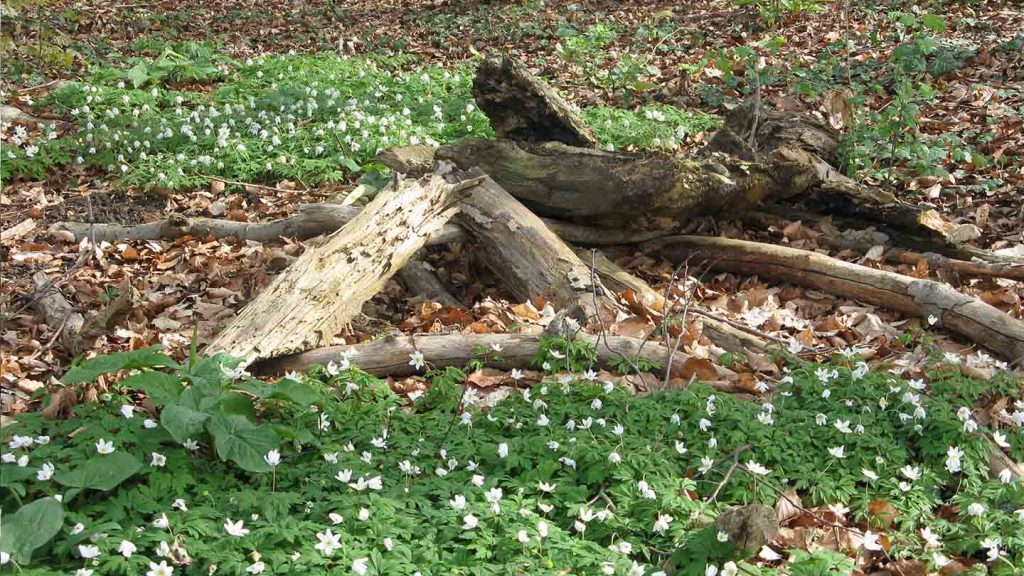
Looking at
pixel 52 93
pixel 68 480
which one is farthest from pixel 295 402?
pixel 52 93

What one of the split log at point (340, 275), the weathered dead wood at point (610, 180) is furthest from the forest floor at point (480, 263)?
the weathered dead wood at point (610, 180)

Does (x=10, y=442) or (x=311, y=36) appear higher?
(x=10, y=442)

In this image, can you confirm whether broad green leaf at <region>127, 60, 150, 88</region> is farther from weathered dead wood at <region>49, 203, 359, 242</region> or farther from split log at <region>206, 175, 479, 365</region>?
split log at <region>206, 175, 479, 365</region>

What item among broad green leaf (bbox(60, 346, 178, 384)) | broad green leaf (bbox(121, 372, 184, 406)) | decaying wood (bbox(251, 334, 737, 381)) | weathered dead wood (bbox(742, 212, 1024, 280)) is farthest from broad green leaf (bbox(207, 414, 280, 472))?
weathered dead wood (bbox(742, 212, 1024, 280))

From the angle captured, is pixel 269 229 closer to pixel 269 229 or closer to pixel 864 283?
pixel 269 229

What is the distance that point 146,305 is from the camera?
241 inches

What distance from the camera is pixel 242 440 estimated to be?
380cm

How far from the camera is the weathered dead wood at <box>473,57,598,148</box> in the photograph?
7.04 meters

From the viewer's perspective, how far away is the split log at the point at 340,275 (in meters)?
4.92

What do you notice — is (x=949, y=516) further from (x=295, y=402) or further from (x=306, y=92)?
(x=306, y=92)

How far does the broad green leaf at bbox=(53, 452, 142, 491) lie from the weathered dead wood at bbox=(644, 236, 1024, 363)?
3784 mm

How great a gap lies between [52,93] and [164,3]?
683cm

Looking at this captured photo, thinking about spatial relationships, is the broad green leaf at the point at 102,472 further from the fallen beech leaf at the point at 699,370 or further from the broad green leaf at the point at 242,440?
the fallen beech leaf at the point at 699,370

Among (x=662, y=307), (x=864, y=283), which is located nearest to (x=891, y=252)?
(x=864, y=283)
